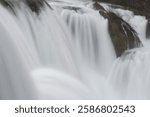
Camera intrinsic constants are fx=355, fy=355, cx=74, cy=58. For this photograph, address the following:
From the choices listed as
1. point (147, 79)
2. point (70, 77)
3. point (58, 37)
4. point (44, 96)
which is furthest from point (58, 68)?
point (147, 79)

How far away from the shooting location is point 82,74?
348 inches

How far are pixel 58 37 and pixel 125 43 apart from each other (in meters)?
2.38

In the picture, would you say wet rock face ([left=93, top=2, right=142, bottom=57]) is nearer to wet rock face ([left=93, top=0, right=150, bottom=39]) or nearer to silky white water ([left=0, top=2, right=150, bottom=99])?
silky white water ([left=0, top=2, right=150, bottom=99])

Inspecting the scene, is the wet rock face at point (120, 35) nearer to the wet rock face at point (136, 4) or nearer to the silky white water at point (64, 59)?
the silky white water at point (64, 59)

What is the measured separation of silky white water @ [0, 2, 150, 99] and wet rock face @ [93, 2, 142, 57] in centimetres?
17

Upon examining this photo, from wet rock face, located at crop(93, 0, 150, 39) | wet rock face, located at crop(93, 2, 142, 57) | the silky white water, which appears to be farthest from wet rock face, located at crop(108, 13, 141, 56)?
wet rock face, located at crop(93, 0, 150, 39)

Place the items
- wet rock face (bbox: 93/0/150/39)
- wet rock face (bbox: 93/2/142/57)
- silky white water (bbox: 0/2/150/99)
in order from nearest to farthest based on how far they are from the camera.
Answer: silky white water (bbox: 0/2/150/99) < wet rock face (bbox: 93/2/142/57) < wet rock face (bbox: 93/0/150/39)

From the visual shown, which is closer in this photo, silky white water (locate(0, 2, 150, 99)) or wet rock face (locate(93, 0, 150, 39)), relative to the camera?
silky white water (locate(0, 2, 150, 99))

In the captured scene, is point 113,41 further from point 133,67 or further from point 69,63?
point 69,63

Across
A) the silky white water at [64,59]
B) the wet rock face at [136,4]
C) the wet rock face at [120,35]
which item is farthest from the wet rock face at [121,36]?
the wet rock face at [136,4]

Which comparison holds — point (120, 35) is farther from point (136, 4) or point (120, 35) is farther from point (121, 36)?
point (136, 4)

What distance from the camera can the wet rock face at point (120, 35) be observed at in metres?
10.0

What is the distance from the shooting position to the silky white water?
240 inches

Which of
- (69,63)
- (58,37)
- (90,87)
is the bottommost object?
(90,87)
